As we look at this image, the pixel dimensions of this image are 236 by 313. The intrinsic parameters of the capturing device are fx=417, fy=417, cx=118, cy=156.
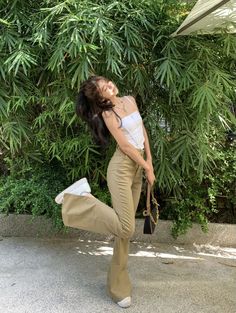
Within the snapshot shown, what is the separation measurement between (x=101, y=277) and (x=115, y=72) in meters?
1.43

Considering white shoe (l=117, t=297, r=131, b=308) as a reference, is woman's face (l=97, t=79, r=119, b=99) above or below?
above

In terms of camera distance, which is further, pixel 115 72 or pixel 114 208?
pixel 115 72

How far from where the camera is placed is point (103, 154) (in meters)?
3.28

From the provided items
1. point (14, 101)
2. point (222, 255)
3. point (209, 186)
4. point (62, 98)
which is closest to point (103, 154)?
point (62, 98)

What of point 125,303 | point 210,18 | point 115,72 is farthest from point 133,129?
point 125,303

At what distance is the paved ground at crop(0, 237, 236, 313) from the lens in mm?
2578

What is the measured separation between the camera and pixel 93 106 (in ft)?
7.96

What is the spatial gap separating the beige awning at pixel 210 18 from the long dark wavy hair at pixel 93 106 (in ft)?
2.06

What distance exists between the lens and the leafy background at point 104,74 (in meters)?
2.71

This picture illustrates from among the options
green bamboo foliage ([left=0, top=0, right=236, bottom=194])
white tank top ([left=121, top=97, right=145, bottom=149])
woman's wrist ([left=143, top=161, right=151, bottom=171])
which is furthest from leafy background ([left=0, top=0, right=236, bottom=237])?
woman's wrist ([left=143, top=161, right=151, bottom=171])

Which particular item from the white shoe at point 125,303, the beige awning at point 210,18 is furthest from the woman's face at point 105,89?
the white shoe at point 125,303

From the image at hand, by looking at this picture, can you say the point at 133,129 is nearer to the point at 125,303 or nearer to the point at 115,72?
the point at 115,72

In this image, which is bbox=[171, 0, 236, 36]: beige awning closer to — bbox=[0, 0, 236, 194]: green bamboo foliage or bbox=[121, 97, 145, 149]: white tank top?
bbox=[0, 0, 236, 194]: green bamboo foliage

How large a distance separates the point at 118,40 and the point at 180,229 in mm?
1691
